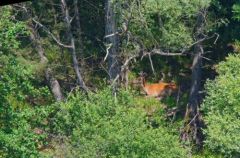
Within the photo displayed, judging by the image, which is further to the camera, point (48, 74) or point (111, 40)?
point (48, 74)

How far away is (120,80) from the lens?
2872 centimetres

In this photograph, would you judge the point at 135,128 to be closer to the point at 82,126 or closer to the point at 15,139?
the point at 82,126

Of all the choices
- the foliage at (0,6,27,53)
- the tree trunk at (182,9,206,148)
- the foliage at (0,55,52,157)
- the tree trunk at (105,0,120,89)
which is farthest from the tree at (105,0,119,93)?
the foliage at (0,55,52,157)

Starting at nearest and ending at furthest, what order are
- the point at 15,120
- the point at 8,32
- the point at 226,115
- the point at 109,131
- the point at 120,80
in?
the point at 8,32 → the point at 15,120 → the point at 109,131 → the point at 226,115 → the point at 120,80

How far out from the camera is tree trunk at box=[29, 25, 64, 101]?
2834 centimetres

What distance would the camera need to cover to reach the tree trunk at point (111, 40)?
26.4m

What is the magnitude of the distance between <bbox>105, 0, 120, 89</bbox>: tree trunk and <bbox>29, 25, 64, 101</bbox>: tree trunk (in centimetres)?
269

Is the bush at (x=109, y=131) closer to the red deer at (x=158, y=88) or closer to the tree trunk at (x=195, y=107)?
the tree trunk at (x=195, y=107)

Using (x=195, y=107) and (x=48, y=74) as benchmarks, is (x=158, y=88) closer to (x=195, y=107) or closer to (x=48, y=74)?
(x=195, y=107)

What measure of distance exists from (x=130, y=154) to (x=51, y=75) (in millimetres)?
10503

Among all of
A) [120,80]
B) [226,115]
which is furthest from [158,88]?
[226,115]

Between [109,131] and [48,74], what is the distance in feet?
31.2

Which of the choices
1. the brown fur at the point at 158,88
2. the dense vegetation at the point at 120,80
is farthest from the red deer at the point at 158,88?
the dense vegetation at the point at 120,80

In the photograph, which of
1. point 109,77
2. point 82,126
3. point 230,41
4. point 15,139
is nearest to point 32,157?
point 15,139
